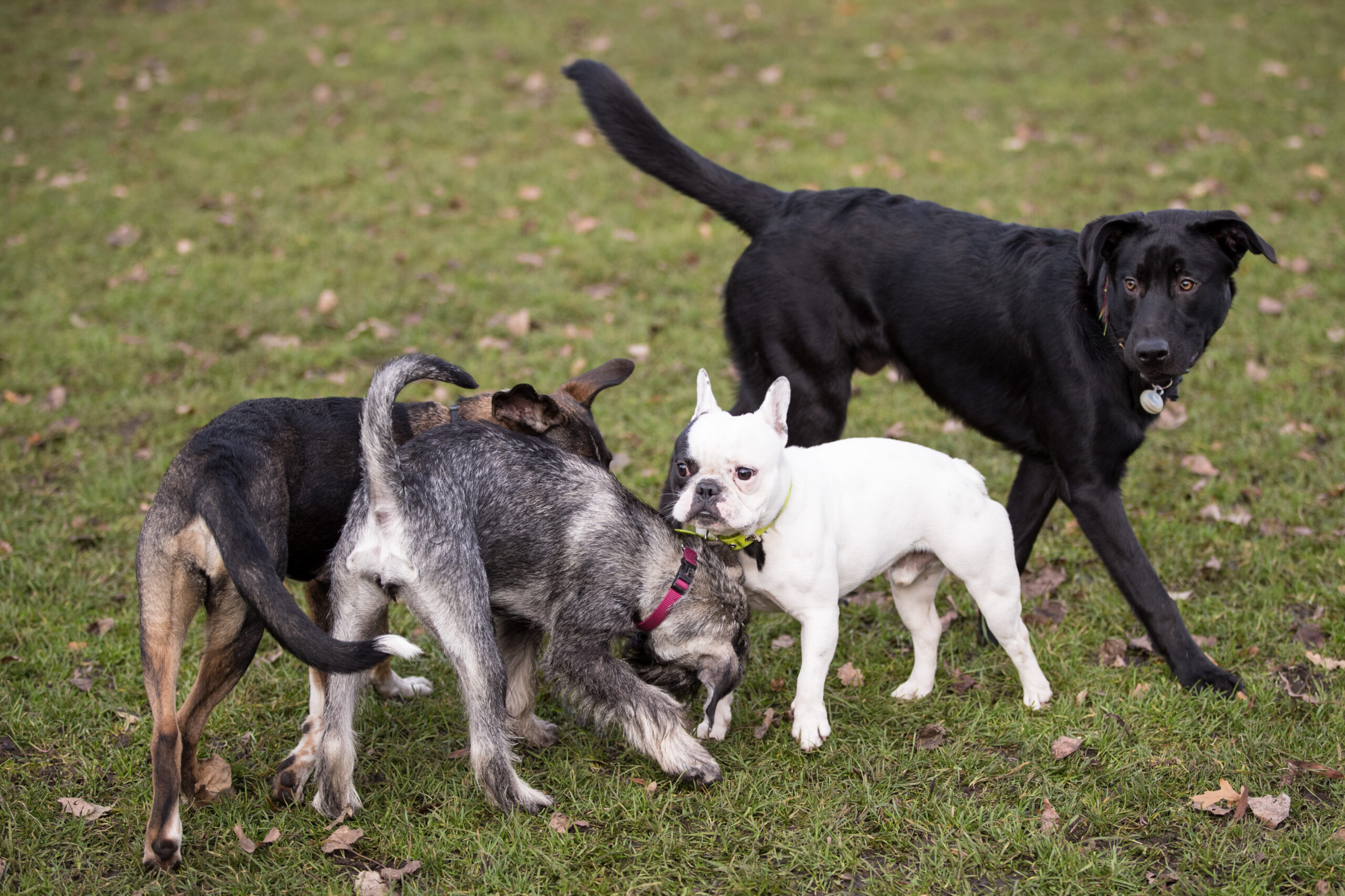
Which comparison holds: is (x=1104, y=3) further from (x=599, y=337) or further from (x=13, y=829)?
(x=13, y=829)

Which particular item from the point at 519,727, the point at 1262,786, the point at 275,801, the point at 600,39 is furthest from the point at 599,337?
the point at 600,39

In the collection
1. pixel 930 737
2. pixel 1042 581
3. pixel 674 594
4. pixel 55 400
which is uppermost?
pixel 674 594

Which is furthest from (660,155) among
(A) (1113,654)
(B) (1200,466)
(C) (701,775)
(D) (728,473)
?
(B) (1200,466)

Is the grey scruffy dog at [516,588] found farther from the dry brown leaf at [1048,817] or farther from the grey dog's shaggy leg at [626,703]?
the dry brown leaf at [1048,817]

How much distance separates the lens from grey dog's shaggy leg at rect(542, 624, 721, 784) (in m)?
3.91

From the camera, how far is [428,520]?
3777 mm

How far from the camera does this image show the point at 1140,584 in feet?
15.0

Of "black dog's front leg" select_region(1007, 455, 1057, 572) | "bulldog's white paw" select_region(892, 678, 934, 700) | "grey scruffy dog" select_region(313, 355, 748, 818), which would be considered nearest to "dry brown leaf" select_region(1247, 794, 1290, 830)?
"bulldog's white paw" select_region(892, 678, 934, 700)

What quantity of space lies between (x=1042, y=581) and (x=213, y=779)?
3909 mm

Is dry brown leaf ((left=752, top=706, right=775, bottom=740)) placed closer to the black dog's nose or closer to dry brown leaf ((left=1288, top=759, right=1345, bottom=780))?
dry brown leaf ((left=1288, top=759, right=1345, bottom=780))

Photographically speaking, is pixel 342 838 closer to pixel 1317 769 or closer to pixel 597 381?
pixel 597 381

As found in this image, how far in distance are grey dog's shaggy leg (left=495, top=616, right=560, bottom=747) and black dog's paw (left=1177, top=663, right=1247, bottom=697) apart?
2650 millimetres

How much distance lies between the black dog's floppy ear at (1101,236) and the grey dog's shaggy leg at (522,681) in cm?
270


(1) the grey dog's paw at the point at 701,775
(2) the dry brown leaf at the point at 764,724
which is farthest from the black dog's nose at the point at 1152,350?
(1) the grey dog's paw at the point at 701,775
